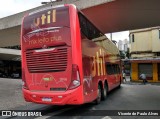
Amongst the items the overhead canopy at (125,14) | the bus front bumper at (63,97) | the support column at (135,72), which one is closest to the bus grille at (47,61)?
the bus front bumper at (63,97)

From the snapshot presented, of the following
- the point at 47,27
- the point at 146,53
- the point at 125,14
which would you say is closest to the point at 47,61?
the point at 47,27

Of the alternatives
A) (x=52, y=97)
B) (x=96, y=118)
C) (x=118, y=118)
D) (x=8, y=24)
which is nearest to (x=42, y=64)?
(x=52, y=97)

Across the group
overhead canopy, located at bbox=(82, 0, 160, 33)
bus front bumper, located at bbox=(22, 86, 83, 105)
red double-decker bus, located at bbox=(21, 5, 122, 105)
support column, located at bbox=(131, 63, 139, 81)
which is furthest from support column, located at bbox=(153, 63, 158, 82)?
bus front bumper, located at bbox=(22, 86, 83, 105)

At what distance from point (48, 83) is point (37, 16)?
2.56 meters

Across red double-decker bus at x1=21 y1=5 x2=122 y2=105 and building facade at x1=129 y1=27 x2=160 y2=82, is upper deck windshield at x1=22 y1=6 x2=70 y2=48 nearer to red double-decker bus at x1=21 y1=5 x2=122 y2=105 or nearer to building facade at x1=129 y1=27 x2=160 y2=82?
red double-decker bus at x1=21 y1=5 x2=122 y2=105

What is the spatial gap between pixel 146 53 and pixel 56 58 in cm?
3595

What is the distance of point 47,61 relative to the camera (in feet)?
29.5

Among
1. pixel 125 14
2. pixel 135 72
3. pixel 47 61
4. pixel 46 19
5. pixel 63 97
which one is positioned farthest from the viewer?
pixel 135 72

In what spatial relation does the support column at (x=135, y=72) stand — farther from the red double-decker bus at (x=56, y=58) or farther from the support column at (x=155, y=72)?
the red double-decker bus at (x=56, y=58)

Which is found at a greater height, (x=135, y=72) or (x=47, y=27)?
(x=47, y=27)

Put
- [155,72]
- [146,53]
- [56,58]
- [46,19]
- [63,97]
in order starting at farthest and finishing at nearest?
[146,53] → [155,72] → [46,19] → [56,58] → [63,97]

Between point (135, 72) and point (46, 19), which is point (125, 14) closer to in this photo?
point (46, 19)

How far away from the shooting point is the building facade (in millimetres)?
35031

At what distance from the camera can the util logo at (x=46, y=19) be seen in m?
→ 9.01
